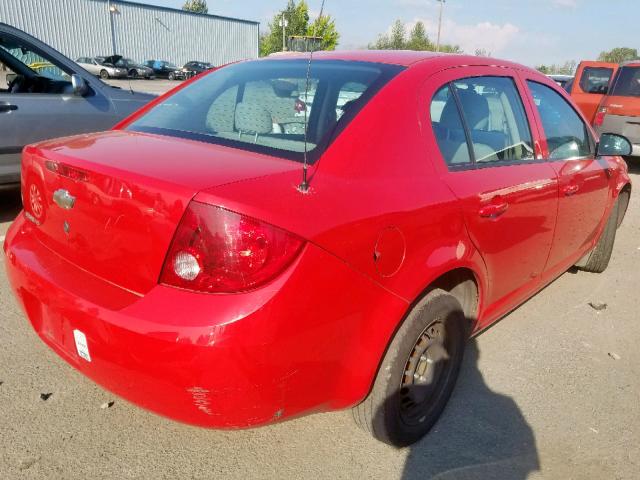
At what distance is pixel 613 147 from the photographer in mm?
3541

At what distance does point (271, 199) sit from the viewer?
160 centimetres

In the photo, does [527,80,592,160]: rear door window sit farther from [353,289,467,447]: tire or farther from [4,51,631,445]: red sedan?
[353,289,467,447]: tire

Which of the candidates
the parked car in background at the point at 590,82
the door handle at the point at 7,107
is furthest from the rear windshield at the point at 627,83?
the door handle at the point at 7,107

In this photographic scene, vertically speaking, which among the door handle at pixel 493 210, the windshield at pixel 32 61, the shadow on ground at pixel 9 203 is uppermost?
the windshield at pixel 32 61

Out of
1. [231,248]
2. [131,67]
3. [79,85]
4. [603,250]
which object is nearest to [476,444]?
[231,248]

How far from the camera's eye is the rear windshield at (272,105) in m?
2.04

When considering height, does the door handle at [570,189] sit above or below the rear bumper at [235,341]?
above

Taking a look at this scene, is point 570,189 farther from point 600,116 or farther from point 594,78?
point 594,78

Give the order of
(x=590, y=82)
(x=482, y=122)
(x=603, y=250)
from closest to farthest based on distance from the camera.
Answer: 1. (x=482, y=122)
2. (x=603, y=250)
3. (x=590, y=82)

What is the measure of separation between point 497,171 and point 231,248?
4.72 feet

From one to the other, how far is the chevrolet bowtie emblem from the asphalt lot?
968 mm

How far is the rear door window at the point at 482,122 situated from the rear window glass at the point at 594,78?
9483 mm

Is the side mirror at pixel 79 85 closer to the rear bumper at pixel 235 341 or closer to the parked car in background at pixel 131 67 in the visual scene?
the rear bumper at pixel 235 341

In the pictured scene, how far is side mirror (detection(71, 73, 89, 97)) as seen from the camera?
4707mm
